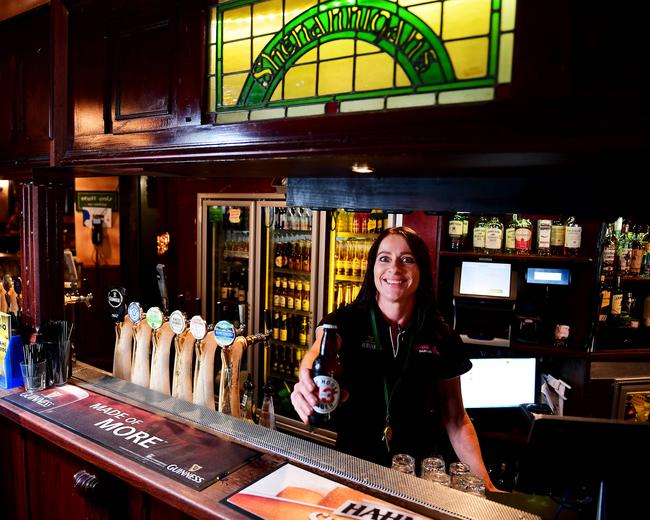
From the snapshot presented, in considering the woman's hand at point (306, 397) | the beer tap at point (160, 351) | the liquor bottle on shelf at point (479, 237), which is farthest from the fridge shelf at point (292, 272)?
the woman's hand at point (306, 397)

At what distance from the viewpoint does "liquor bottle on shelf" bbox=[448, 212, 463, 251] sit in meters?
3.31

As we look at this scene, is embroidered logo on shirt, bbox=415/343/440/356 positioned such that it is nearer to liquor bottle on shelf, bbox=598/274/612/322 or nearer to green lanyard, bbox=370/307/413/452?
green lanyard, bbox=370/307/413/452

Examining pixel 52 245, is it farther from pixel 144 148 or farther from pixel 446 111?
pixel 446 111

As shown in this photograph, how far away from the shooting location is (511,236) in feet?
10.7

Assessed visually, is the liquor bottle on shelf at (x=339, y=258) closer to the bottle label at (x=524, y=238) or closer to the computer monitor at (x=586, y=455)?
the bottle label at (x=524, y=238)

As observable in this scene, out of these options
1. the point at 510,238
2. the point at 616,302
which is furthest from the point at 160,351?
the point at 616,302

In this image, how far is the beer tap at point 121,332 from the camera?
225cm

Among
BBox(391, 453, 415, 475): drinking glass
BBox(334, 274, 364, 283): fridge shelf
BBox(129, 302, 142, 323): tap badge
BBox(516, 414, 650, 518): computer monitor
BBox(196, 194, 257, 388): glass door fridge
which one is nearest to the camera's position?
BBox(516, 414, 650, 518): computer monitor

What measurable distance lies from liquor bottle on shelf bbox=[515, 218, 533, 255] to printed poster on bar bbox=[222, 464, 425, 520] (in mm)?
2327

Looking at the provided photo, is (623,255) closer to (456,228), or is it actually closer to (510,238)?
(510,238)

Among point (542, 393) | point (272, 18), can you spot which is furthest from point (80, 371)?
point (542, 393)

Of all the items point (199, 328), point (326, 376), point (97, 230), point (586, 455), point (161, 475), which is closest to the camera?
point (586, 455)

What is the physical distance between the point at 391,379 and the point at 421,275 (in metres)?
0.47

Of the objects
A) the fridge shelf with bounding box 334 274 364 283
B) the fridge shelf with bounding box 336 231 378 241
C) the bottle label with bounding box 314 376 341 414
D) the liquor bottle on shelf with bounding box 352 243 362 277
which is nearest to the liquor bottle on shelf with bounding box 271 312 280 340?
the fridge shelf with bounding box 334 274 364 283
